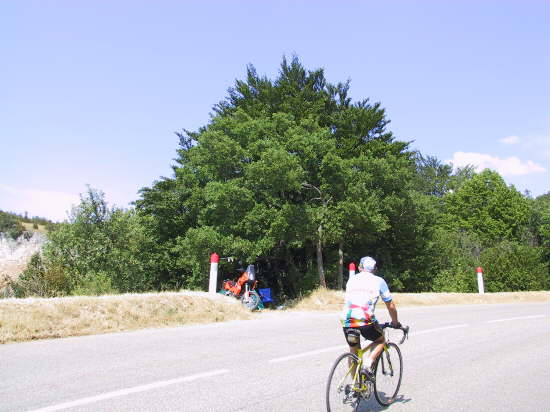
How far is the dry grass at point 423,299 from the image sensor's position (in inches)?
678

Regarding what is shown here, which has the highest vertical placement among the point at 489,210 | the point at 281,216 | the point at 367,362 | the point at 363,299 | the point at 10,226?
the point at 489,210

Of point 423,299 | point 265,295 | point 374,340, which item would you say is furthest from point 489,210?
point 374,340

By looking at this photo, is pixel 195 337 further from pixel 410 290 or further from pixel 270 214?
pixel 410 290

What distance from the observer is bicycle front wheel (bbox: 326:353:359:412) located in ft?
15.1

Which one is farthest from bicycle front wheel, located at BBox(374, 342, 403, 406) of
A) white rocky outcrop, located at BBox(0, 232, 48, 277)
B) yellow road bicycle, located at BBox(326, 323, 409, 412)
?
white rocky outcrop, located at BBox(0, 232, 48, 277)

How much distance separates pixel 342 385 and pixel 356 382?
0.60 ft

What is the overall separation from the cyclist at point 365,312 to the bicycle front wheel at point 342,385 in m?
0.22

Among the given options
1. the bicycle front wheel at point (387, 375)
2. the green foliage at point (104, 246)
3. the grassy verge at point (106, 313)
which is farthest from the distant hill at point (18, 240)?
the bicycle front wheel at point (387, 375)

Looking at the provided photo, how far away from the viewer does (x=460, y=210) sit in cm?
5919

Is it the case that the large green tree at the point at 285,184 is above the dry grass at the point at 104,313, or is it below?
above

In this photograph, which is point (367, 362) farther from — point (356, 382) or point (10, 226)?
point (10, 226)

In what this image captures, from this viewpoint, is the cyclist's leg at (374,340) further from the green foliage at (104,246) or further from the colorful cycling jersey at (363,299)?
the green foliage at (104,246)

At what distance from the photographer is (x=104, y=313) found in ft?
33.0

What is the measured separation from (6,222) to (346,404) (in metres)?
63.0
